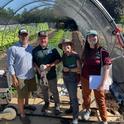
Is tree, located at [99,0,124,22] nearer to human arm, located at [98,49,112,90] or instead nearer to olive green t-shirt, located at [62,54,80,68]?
olive green t-shirt, located at [62,54,80,68]

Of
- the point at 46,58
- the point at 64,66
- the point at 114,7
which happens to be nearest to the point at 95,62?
the point at 64,66

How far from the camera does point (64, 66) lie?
908cm

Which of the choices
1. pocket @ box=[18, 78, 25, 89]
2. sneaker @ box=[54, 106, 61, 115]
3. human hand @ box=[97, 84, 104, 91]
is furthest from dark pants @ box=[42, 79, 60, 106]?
human hand @ box=[97, 84, 104, 91]

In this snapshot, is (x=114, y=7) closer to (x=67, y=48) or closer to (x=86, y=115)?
(x=86, y=115)

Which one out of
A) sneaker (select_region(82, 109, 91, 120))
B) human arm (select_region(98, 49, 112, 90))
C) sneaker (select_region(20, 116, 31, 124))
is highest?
human arm (select_region(98, 49, 112, 90))

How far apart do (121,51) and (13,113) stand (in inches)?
144

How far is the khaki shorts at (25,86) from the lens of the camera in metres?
9.31

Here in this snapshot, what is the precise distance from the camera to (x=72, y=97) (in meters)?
9.05

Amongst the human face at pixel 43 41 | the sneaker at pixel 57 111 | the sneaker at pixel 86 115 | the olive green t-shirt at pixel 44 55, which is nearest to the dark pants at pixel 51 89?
the sneaker at pixel 57 111

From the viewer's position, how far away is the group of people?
8.64 m

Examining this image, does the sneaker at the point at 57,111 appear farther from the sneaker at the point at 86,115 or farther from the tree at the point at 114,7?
the tree at the point at 114,7

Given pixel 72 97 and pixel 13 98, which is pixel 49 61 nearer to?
pixel 72 97

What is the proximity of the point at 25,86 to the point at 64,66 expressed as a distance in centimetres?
96

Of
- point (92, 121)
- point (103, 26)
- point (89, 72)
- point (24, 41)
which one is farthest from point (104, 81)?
point (103, 26)
